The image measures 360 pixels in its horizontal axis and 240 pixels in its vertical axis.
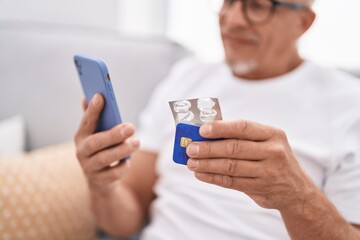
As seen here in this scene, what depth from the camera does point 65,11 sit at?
1375 mm

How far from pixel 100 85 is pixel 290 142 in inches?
18.2

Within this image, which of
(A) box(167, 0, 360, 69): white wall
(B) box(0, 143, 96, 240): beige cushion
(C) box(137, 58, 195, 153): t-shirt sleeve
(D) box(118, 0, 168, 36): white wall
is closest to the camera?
(B) box(0, 143, 96, 240): beige cushion

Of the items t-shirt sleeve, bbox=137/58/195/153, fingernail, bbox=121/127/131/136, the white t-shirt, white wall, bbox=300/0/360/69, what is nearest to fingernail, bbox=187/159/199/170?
fingernail, bbox=121/127/131/136

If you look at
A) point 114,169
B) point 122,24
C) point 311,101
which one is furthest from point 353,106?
point 122,24

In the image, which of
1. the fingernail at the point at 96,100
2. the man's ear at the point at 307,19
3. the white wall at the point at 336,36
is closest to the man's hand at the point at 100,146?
the fingernail at the point at 96,100

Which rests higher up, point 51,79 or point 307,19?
point 307,19

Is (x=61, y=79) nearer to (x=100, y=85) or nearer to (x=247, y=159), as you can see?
(x=100, y=85)

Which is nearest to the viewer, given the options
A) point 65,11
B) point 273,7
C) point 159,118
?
point 273,7

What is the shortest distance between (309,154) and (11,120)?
90 centimetres

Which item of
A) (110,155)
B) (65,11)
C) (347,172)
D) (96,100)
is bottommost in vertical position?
(347,172)

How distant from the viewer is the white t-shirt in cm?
76

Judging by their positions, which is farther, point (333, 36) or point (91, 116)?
point (333, 36)

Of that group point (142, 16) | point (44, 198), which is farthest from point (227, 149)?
point (142, 16)

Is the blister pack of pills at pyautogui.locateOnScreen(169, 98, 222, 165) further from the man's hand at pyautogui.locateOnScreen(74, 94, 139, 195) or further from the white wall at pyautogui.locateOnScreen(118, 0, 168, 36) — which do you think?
the white wall at pyautogui.locateOnScreen(118, 0, 168, 36)
